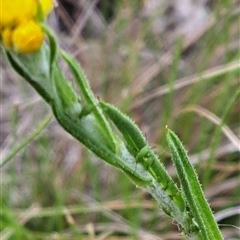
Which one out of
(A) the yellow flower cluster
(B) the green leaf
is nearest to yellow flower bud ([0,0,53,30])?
(A) the yellow flower cluster

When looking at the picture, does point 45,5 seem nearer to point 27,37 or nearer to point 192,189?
point 27,37

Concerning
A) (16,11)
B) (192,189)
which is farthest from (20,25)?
(192,189)

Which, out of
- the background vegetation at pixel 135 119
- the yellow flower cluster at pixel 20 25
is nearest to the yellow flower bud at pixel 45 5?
the yellow flower cluster at pixel 20 25

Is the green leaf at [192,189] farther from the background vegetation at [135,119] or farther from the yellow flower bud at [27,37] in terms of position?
the background vegetation at [135,119]

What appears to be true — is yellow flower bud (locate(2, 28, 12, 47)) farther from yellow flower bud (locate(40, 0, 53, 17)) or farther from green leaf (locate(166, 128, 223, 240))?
green leaf (locate(166, 128, 223, 240))

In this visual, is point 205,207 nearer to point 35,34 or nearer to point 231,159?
point 35,34

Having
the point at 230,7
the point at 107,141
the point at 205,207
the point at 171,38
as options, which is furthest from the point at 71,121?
the point at 171,38

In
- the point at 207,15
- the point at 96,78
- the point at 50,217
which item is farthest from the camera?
the point at 207,15
